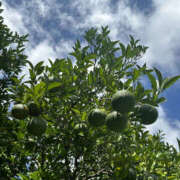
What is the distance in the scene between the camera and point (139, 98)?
8.70 feet

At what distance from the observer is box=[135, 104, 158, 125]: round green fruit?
2566 mm

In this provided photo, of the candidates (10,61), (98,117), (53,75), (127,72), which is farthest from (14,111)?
(10,61)

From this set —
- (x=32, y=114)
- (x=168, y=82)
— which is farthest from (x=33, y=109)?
(x=168, y=82)

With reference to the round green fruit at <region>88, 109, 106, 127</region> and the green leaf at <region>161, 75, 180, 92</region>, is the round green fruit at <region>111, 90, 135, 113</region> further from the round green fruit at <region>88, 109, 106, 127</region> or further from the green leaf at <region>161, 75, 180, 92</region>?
the green leaf at <region>161, 75, 180, 92</region>

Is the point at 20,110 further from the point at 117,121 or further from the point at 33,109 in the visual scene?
the point at 117,121

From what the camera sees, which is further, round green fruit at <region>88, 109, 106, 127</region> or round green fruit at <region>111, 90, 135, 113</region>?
round green fruit at <region>88, 109, 106, 127</region>

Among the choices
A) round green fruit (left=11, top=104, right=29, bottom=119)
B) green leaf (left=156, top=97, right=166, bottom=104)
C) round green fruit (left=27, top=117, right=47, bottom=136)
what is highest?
green leaf (left=156, top=97, right=166, bottom=104)

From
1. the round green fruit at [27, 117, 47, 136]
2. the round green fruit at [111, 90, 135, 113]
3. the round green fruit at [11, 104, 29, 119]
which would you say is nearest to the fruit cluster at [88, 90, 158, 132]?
the round green fruit at [111, 90, 135, 113]

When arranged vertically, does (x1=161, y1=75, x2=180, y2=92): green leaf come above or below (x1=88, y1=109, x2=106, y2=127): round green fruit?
above

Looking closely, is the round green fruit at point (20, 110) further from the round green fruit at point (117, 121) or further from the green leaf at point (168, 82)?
the green leaf at point (168, 82)

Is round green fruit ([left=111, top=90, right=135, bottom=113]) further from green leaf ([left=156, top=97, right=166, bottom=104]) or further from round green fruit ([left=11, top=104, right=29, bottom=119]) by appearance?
round green fruit ([left=11, top=104, right=29, bottom=119])

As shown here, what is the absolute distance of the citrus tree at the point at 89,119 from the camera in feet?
8.56

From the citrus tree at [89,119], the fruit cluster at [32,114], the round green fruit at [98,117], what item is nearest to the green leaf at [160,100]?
the citrus tree at [89,119]

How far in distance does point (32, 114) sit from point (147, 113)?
58.3 inches
